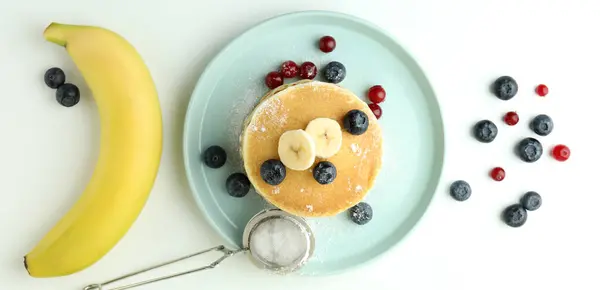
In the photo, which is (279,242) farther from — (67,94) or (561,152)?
(561,152)

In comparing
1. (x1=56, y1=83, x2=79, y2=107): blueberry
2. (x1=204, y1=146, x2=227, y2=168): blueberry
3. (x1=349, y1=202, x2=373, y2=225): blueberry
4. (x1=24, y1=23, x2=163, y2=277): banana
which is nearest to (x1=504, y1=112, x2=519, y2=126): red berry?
(x1=349, y1=202, x2=373, y2=225): blueberry

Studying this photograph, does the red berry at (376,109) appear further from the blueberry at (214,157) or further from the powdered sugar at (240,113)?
the blueberry at (214,157)

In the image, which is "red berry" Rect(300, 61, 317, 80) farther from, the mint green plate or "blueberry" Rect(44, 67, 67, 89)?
"blueberry" Rect(44, 67, 67, 89)

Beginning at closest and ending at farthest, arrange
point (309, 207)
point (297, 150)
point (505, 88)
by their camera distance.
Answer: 1. point (297, 150)
2. point (309, 207)
3. point (505, 88)

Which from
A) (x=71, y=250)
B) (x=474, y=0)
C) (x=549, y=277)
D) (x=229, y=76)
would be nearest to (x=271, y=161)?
(x=229, y=76)

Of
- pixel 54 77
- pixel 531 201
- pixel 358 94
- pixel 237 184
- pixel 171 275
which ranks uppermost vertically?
pixel 54 77

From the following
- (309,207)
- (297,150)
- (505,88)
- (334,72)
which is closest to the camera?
(297,150)

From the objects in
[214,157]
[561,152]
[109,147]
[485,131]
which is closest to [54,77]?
[109,147]
